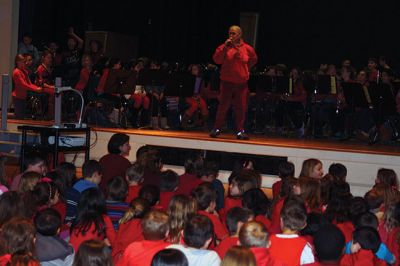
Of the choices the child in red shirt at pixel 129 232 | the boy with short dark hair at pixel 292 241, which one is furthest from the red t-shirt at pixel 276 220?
the child in red shirt at pixel 129 232

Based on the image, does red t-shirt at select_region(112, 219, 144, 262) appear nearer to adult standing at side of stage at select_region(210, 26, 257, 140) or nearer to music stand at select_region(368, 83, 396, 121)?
adult standing at side of stage at select_region(210, 26, 257, 140)

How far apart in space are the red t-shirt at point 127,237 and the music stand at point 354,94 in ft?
19.9

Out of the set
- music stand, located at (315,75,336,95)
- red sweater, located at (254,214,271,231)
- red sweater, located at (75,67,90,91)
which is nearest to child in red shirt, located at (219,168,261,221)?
red sweater, located at (254,214,271,231)

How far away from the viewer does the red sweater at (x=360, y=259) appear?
4453mm

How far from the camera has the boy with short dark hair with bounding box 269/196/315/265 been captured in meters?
4.38

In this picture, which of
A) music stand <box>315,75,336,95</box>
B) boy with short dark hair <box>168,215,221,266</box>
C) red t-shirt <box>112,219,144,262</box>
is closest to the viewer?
boy with short dark hair <box>168,215,221,266</box>

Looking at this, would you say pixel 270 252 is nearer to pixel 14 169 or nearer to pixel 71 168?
pixel 71 168

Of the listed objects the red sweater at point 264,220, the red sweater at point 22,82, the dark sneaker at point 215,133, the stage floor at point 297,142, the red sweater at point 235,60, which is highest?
the red sweater at point 235,60

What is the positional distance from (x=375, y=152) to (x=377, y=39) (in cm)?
579

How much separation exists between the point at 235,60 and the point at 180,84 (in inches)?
58.7

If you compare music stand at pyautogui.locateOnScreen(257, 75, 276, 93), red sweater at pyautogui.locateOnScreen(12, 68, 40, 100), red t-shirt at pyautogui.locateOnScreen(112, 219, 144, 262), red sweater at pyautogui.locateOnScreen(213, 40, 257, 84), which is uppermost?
red sweater at pyautogui.locateOnScreen(213, 40, 257, 84)

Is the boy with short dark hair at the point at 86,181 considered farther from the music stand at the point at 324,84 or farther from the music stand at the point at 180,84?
the music stand at the point at 324,84

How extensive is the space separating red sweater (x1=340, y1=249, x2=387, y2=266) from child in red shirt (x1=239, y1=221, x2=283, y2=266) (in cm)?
65

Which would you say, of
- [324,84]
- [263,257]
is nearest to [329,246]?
[263,257]
